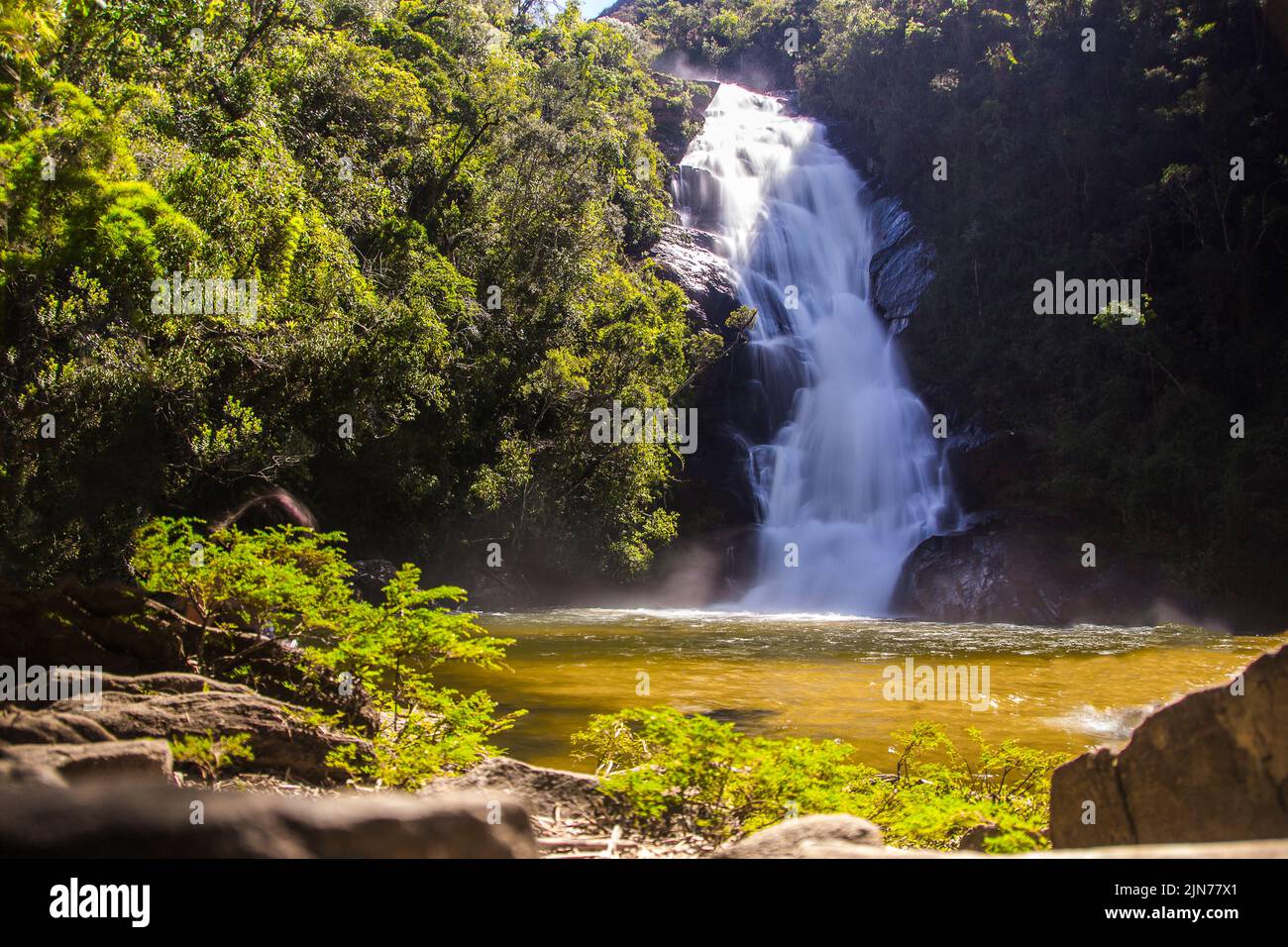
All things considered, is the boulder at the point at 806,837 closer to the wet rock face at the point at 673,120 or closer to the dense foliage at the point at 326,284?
the dense foliage at the point at 326,284

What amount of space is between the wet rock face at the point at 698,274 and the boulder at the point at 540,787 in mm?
30988

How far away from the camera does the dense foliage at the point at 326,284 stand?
12914 mm

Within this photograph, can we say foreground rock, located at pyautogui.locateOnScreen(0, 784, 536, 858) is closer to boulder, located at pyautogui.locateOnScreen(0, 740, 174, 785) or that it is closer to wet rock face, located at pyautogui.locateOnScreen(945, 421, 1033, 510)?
boulder, located at pyautogui.locateOnScreen(0, 740, 174, 785)

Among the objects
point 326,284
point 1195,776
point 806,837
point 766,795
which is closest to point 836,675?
point 766,795

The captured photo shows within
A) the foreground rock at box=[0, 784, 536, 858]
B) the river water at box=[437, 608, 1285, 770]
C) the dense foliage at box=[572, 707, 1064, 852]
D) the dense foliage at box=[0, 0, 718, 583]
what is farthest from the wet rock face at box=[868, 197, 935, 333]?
the foreground rock at box=[0, 784, 536, 858]

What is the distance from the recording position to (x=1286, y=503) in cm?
2331

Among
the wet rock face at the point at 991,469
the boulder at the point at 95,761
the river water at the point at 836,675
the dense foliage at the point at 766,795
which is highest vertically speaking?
the wet rock face at the point at 991,469

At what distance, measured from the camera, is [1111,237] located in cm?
3275

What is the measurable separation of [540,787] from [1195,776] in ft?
10.8

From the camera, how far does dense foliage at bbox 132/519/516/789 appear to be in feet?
18.2

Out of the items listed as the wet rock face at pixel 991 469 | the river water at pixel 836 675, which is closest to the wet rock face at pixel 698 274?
the wet rock face at pixel 991 469

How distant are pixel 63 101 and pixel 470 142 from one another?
1502 centimetres
